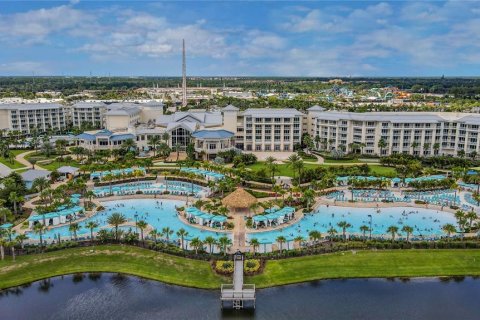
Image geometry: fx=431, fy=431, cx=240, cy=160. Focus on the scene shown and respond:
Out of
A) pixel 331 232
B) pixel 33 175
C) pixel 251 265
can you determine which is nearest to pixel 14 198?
pixel 33 175

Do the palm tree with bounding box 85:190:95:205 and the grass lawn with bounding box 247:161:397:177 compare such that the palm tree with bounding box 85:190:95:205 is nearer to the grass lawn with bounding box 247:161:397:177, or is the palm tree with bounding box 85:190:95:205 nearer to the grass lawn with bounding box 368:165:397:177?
the grass lawn with bounding box 247:161:397:177

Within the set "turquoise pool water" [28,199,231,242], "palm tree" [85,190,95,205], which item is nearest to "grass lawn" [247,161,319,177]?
"turquoise pool water" [28,199,231,242]

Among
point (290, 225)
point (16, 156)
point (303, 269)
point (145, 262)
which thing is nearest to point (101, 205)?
point (145, 262)

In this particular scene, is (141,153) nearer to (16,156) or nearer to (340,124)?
(16,156)

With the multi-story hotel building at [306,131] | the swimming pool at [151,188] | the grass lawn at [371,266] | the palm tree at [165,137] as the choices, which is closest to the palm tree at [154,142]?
the palm tree at [165,137]

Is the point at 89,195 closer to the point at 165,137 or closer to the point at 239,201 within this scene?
the point at 239,201
